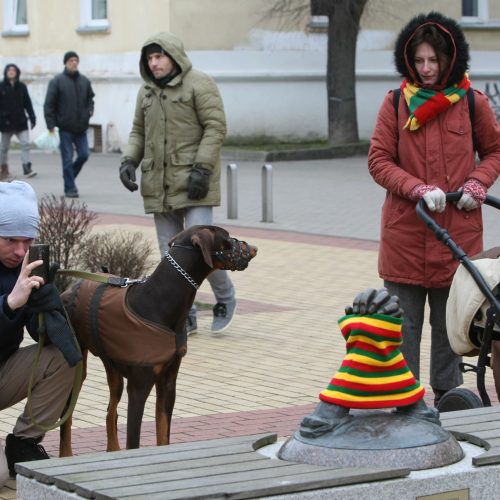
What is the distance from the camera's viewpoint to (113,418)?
6246mm

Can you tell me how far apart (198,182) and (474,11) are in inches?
978

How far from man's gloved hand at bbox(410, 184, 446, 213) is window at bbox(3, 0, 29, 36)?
2740 cm

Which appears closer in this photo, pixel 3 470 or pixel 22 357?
pixel 3 470

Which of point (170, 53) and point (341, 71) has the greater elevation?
point (170, 53)

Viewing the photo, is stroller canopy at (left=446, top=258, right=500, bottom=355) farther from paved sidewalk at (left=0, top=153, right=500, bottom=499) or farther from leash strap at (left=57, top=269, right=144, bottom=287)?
leash strap at (left=57, top=269, right=144, bottom=287)

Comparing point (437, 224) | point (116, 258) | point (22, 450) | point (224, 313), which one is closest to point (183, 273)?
point (22, 450)

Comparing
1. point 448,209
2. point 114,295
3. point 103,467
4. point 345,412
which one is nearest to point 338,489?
point 345,412

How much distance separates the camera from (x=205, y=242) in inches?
248

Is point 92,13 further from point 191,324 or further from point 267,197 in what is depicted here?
point 191,324

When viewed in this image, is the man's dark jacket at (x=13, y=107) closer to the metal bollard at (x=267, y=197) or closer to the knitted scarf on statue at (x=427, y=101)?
the metal bollard at (x=267, y=197)

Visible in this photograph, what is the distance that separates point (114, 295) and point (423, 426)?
183 centimetres

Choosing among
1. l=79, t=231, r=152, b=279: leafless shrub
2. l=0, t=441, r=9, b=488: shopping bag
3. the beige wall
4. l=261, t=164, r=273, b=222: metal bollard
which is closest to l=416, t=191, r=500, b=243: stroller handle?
l=0, t=441, r=9, b=488: shopping bag

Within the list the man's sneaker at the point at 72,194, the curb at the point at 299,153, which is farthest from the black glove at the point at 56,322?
the curb at the point at 299,153

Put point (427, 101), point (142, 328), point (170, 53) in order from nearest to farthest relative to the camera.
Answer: point (142, 328), point (427, 101), point (170, 53)
